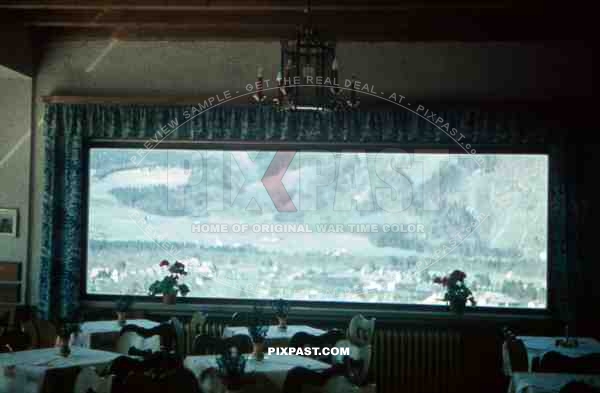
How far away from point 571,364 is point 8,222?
6.54m

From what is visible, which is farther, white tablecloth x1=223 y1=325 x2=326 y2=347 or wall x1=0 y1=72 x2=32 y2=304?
wall x1=0 y1=72 x2=32 y2=304

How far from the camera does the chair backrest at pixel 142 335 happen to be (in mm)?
6574

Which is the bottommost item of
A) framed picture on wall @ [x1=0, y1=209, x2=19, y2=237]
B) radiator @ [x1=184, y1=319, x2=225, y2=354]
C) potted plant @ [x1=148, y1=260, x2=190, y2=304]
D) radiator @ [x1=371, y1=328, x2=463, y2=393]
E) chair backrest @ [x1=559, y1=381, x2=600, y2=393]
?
radiator @ [x1=371, y1=328, x2=463, y2=393]

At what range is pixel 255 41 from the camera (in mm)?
8812

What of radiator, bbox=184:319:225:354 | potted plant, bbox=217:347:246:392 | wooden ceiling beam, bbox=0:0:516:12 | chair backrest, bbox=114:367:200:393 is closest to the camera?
chair backrest, bbox=114:367:200:393

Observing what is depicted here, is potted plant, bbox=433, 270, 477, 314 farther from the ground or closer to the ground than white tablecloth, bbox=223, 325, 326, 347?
farther from the ground

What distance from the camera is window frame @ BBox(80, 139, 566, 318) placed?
332 inches

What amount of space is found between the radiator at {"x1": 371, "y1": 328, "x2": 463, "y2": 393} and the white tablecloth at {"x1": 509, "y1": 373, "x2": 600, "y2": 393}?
258cm

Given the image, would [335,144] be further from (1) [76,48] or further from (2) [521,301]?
(1) [76,48]

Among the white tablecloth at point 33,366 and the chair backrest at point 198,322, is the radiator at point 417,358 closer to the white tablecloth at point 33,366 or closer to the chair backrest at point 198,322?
the chair backrest at point 198,322

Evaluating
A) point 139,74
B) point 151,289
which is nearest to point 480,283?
point 151,289

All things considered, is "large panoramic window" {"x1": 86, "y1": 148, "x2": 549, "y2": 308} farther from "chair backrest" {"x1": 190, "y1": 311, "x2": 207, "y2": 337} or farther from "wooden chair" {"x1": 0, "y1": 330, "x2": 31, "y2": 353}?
"wooden chair" {"x1": 0, "y1": 330, "x2": 31, "y2": 353}

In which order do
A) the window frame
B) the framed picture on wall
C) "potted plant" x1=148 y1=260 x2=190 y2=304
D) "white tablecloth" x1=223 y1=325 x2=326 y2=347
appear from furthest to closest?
the framed picture on wall, "potted plant" x1=148 y1=260 x2=190 y2=304, the window frame, "white tablecloth" x1=223 y1=325 x2=326 y2=347

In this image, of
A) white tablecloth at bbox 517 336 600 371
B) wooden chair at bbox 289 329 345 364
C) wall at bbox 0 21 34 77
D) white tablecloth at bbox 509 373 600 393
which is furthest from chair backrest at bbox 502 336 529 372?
wall at bbox 0 21 34 77
